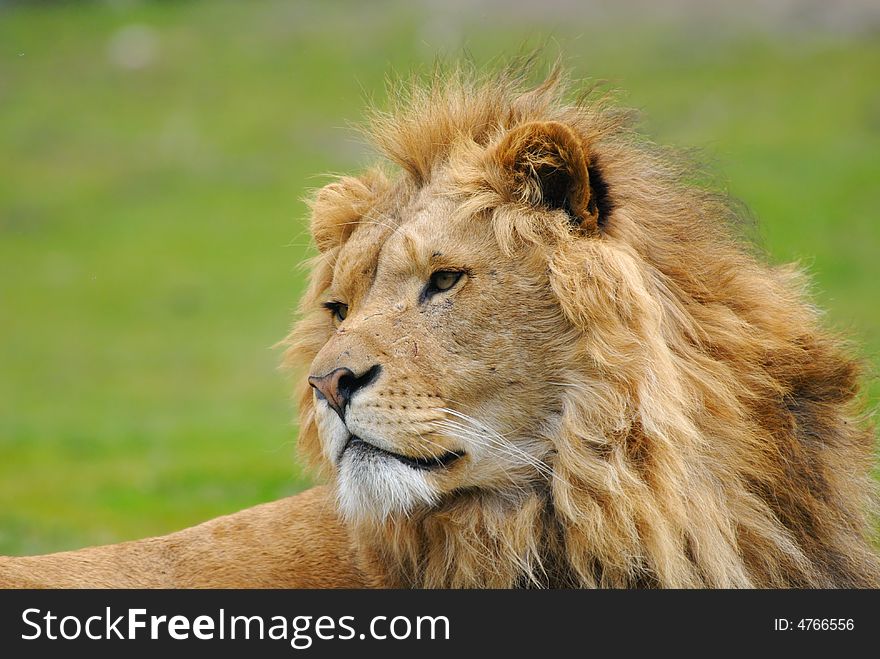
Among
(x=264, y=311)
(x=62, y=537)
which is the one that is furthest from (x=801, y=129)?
(x=62, y=537)

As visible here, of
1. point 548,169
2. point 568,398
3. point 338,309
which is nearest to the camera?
point 568,398

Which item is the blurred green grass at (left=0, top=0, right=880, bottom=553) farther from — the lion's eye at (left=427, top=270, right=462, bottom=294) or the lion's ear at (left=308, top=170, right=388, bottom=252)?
the lion's eye at (left=427, top=270, right=462, bottom=294)

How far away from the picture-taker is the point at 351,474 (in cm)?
398

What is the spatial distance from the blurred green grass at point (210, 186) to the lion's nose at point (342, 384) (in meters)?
5.38

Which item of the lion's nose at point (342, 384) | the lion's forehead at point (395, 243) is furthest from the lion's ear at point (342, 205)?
the lion's nose at point (342, 384)

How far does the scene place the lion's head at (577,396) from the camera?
3.92 metres

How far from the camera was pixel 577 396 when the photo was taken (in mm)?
3996

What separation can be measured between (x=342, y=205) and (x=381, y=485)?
124cm

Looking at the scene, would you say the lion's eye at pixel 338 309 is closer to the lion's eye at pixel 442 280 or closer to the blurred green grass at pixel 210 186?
the lion's eye at pixel 442 280

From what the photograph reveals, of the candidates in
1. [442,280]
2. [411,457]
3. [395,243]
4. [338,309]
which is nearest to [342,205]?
[338,309]

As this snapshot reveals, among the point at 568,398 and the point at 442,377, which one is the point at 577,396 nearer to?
the point at 568,398

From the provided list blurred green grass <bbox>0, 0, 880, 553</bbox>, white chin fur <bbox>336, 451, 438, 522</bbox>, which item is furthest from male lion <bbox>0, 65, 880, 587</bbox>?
blurred green grass <bbox>0, 0, 880, 553</bbox>
